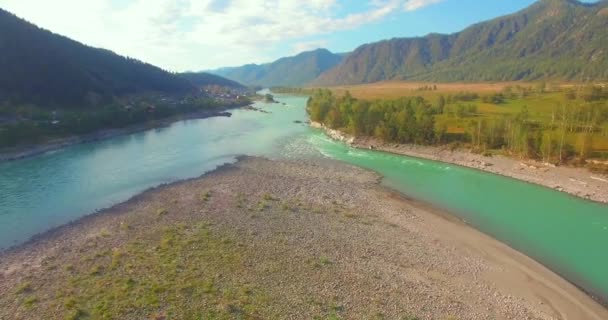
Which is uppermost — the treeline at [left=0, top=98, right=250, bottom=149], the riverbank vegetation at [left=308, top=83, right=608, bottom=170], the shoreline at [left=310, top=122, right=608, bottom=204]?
the treeline at [left=0, top=98, right=250, bottom=149]

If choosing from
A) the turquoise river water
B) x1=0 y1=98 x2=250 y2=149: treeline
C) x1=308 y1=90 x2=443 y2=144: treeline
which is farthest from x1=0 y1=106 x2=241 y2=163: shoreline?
x1=308 y1=90 x2=443 y2=144: treeline

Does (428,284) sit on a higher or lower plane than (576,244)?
higher

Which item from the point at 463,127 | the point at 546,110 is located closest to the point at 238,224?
the point at 463,127

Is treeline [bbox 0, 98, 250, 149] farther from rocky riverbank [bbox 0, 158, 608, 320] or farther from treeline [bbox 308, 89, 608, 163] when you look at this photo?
treeline [bbox 308, 89, 608, 163]

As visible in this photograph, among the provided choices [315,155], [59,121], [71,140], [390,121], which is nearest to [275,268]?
[315,155]

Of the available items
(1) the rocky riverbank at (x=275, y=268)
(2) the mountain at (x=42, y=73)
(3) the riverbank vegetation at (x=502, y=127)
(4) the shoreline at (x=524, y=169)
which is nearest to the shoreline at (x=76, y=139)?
(2) the mountain at (x=42, y=73)

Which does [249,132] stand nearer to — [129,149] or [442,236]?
[129,149]

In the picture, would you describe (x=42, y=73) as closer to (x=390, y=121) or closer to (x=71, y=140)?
(x=71, y=140)
